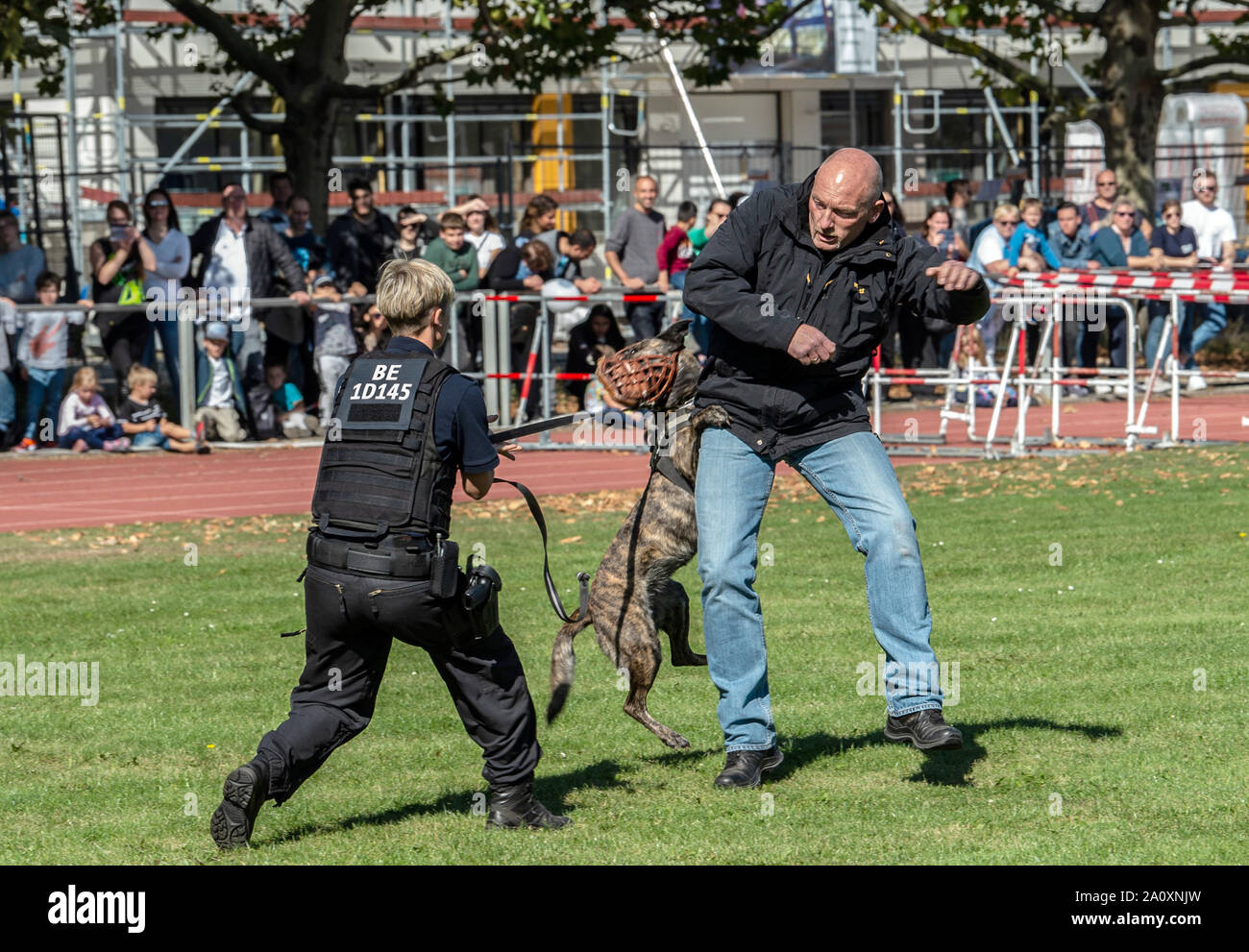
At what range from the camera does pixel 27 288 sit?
17.2m

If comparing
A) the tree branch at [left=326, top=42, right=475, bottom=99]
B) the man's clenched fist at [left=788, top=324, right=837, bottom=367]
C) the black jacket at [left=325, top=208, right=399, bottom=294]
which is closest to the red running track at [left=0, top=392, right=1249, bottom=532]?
the black jacket at [left=325, top=208, right=399, bottom=294]

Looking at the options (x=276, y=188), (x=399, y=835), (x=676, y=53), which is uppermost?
(x=676, y=53)

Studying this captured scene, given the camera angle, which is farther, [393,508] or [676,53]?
[676,53]

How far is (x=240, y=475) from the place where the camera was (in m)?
15.4

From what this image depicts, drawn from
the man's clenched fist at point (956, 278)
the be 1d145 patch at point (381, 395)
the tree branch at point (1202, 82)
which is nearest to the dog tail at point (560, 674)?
the be 1d145 patch at point (381, 395)

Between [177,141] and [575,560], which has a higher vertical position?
[177,141]

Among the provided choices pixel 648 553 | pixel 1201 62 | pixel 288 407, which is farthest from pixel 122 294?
pixel 1201 62

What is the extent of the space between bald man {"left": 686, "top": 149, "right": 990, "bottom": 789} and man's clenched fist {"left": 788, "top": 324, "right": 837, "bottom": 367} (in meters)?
0.08

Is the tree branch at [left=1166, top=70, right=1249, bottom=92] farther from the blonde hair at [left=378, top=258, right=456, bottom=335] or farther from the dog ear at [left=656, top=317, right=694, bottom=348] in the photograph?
the blonde hair at [left=378, top=258, right=456, bottom=335]

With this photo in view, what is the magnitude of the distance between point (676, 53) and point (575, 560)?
20533 mm

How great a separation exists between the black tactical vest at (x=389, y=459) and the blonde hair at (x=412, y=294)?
13cm

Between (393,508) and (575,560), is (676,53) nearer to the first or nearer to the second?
(575,560)

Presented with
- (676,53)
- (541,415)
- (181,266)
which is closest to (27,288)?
(181,266)
